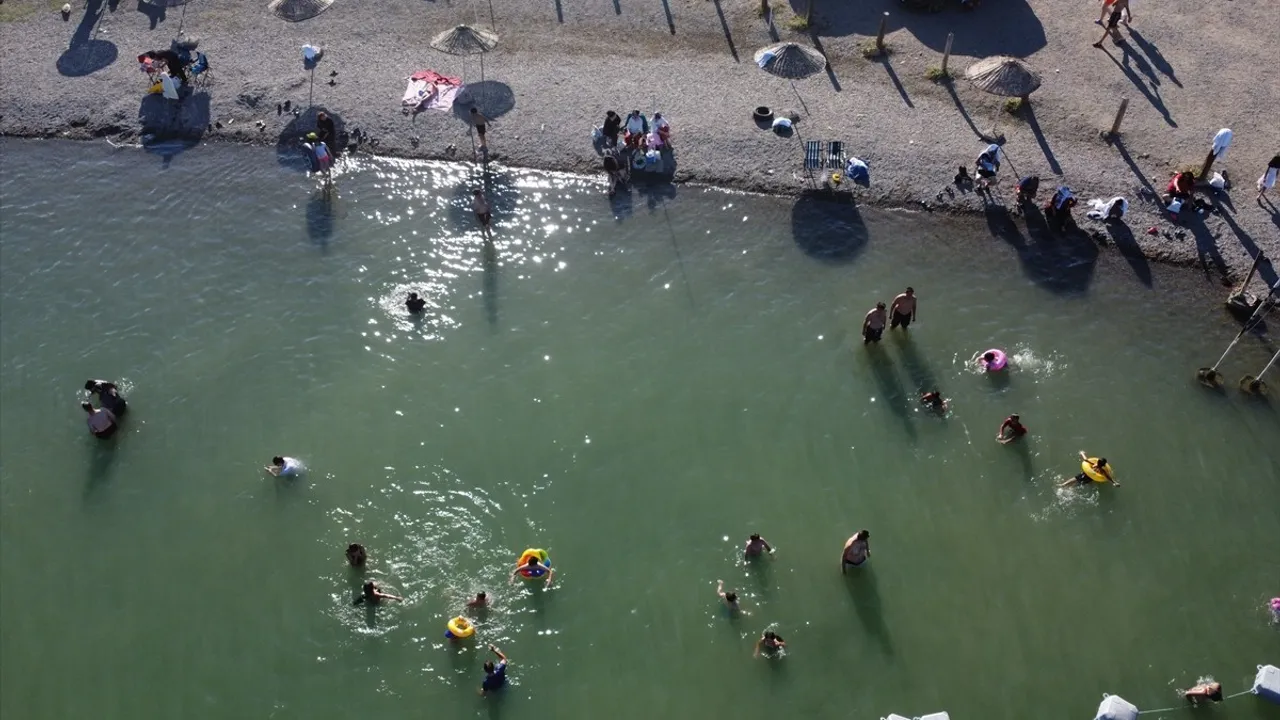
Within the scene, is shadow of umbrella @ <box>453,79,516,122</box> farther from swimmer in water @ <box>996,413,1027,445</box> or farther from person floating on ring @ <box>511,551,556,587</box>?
swimmer in water @ <box>996,413,1027,445</box>

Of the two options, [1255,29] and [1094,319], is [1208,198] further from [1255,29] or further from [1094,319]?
[1255,29]

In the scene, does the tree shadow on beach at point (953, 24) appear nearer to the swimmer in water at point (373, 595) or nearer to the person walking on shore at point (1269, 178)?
the person walking on shore at point (1269, 178)

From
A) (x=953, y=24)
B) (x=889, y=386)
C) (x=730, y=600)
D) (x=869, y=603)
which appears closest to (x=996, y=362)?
(x=889, y=386)

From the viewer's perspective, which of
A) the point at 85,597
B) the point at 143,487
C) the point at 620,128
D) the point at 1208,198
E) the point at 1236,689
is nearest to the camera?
the point at 1236,689

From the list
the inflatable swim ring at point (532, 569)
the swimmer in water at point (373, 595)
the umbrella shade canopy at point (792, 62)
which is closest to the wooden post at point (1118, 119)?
the umbrella shade canopy at point (792, 62)

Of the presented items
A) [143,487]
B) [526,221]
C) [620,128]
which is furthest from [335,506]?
[620,128]
